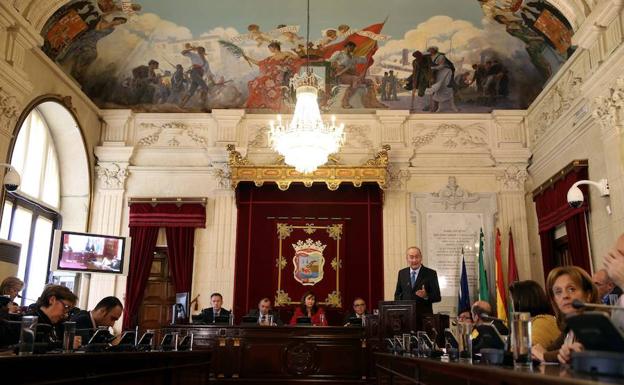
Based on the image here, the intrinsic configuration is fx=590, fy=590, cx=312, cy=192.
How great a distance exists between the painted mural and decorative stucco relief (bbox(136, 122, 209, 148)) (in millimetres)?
329

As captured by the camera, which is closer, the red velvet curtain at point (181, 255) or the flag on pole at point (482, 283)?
the flag on pole at point (482, 283)

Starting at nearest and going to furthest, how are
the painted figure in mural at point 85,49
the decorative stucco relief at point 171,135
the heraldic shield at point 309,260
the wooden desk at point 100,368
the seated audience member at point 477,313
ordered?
the wooden desk at point 100,368 < the seated audience member at point 477,313 < the painted figure in mural at point 85,49 < the heraldic shield at point 309,260 < the decorative stucco relief at point 171,135

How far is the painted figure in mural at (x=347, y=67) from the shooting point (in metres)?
10.6

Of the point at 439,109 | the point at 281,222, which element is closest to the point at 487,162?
the point at 439,109

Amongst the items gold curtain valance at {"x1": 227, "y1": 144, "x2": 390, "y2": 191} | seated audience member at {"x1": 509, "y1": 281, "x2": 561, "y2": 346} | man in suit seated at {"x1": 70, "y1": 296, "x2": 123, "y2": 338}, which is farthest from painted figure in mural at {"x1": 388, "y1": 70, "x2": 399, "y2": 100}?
seated audience member at {"x1": 509, "y1": 281, "x2": 561, "y2": 346}

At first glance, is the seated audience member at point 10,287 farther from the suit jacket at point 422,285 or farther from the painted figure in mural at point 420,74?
the painted figure in mural at point 420,74

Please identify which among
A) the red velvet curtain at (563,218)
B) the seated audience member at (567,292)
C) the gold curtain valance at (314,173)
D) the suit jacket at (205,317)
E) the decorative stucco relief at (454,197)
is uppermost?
the gold curtain valance at (314,173)

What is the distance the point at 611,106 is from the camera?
278 inches

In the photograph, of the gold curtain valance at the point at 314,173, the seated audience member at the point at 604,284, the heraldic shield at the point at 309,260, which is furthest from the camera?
the heraldic shield at the point at 309,260

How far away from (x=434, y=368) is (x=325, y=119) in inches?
312

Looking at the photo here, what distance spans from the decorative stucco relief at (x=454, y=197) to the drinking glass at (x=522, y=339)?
7967mm

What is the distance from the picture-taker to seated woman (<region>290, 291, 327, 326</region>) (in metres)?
9.31

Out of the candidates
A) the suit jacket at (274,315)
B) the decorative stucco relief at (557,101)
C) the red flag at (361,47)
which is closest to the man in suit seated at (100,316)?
the suit jacket at (274,315)

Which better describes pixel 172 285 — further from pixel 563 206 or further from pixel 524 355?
pixel 524 355
